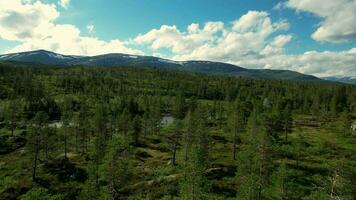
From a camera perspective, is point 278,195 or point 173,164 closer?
point 278,195

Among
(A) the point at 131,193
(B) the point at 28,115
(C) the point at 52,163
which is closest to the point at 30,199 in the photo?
(A) the point at 131,193

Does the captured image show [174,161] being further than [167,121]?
No

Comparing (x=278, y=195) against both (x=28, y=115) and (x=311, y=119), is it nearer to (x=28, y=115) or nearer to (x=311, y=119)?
(x=311, y=119)

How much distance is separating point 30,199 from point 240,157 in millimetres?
41632

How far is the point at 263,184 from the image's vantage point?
192 ft

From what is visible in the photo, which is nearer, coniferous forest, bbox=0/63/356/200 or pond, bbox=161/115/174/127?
coniferous forest, bbox=0/63/356/200

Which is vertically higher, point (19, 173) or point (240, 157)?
point (240, 157)

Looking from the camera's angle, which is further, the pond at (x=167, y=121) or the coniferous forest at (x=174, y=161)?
the pond at (x=167, y=121)

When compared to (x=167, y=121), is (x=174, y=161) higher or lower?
lower

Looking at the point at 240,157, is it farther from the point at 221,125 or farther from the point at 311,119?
the point at 311,119

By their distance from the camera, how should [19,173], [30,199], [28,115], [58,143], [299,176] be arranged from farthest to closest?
[28,115] → [58,143] → [19,173] → [299,176] → [30,199]

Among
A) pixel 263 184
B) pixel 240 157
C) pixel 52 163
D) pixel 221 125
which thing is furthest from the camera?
pixel 221 125

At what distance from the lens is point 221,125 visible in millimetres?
141125

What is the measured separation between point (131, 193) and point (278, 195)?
105 feet
